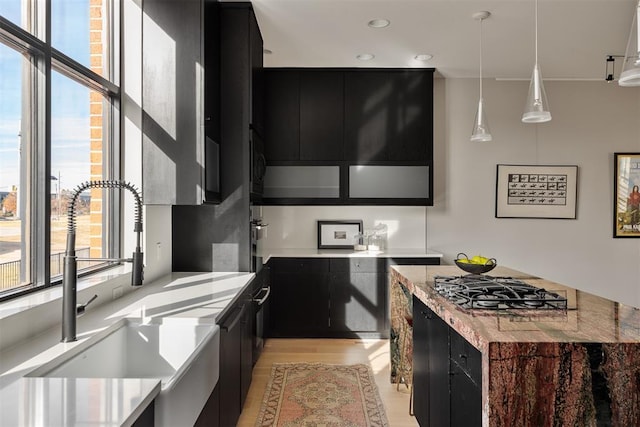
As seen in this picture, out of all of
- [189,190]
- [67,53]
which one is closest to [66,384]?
[189,190]

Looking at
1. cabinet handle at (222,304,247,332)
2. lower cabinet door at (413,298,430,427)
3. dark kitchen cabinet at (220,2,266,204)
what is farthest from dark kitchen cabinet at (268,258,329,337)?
lower cabinet door at (413,298,430,427)

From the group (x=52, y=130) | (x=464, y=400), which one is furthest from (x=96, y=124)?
(x=464, y=400)

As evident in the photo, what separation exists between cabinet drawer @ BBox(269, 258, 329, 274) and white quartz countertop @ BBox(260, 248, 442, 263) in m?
0.04

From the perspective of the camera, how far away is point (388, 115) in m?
4.50

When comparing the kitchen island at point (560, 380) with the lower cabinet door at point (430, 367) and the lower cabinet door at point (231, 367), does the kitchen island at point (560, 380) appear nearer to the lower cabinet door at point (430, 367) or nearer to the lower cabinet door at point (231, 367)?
the lower cabinet door at point (430, 367)

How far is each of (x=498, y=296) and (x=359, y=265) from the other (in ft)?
8.03

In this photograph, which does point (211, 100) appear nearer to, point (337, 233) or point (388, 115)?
point (388, 115)

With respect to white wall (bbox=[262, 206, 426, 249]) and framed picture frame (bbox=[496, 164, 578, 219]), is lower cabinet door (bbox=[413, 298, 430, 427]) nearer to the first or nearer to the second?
white wall (bbox=[262, 206, 426, 249])

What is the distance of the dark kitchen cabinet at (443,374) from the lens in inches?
66.5

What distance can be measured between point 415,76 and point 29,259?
12.5ft

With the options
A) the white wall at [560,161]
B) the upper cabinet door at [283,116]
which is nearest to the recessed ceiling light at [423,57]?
the white wall at [560,161]

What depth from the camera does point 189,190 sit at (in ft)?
8.82

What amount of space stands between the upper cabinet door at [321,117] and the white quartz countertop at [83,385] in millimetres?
2478

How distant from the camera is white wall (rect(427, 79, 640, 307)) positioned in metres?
4.81
